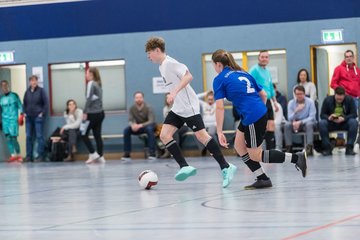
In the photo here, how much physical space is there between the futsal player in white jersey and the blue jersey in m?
0.89

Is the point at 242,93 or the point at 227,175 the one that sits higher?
the point at 242,93

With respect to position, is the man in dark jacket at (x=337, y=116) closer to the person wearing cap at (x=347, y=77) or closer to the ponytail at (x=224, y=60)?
the person wearing cap at (x=347, y=77)

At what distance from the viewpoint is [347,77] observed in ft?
68.1

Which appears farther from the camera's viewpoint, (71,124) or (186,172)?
(71,124)

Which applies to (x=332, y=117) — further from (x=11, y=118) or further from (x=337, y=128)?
(x=11, y=118)

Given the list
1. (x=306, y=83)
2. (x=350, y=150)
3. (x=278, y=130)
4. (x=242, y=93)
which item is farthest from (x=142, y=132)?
(x=242, y=93)

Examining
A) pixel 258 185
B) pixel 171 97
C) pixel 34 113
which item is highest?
pixel 171 97

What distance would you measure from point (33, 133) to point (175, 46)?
4396 mm

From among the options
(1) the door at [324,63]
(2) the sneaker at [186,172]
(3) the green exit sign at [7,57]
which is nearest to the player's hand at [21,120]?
(3) the green exit sign at [7,57]

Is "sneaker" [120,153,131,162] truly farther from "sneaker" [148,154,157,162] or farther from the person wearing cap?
the person wearing cap

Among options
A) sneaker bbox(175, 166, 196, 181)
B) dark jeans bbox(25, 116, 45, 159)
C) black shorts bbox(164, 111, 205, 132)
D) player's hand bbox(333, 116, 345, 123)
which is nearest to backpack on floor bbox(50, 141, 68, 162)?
dark jeans bbox(25, 116, 45, 159)

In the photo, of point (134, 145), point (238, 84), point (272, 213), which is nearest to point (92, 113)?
point (134, 145)

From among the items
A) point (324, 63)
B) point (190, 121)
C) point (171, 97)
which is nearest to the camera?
point (171, 97)

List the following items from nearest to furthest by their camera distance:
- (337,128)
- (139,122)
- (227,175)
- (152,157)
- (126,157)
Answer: (227,175) < (337,128) < (152,157) < (126,157) < (139,122)
